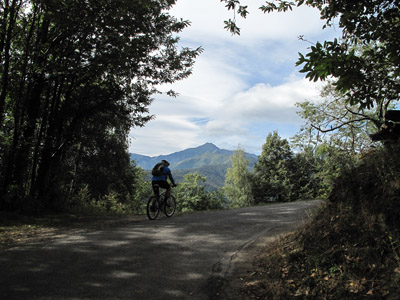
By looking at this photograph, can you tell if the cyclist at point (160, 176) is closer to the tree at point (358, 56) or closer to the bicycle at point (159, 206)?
the bicycle at point (159, 206)

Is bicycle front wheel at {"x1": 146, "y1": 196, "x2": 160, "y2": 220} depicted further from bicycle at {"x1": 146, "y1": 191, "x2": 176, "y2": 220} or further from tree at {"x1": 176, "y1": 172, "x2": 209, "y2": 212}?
tree at {"x1": 176, "y1": 172, "x2": 209, "y2": 212}

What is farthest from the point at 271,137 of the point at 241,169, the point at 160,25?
the point at 160,25

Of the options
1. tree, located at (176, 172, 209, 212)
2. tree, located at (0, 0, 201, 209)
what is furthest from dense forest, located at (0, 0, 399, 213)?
tree, located at (176, 172, 209, 212)

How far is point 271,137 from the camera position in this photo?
149 feet

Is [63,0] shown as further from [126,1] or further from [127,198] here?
[127,198]

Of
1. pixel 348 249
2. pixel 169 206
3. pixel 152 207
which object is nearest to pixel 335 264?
pixel 348 249

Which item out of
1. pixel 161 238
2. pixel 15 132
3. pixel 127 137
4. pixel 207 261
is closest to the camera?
pixel 207 261

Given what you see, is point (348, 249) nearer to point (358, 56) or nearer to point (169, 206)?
point (358, 56)

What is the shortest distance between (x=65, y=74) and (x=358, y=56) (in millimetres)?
9805

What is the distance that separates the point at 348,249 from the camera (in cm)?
427

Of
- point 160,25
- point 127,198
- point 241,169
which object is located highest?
point 160,25

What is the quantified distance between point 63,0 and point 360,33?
328 inches

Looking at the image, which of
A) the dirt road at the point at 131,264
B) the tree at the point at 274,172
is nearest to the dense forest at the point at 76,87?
the dirt road at the point at 131,264

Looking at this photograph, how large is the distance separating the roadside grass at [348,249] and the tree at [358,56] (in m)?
1.34
